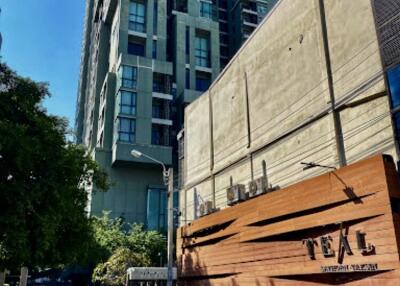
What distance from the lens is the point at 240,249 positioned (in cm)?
1828

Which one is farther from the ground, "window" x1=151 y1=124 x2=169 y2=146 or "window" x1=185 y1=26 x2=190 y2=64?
"window" x1=185 y1=26 x2=190 y2=64

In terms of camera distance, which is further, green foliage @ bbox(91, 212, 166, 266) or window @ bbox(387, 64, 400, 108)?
green foliage @ bbox(91, 212, 166, 266)

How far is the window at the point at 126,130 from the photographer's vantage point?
45.1m

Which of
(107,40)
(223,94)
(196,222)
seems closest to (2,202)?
(196,222)

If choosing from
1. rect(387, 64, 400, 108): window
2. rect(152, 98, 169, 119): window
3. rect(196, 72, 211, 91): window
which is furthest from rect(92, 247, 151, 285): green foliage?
rect(196, 72, 211, 91): window

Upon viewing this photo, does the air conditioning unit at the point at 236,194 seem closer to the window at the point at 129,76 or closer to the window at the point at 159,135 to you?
the window at the point at 159,135

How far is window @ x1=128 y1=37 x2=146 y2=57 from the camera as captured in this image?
51.2 metres

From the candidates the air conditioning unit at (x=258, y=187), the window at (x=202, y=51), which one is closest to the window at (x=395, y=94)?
the air conditioning unit at (x=258, y=187)

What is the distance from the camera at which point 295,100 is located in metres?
17.5

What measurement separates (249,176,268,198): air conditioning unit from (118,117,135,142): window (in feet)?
92.1

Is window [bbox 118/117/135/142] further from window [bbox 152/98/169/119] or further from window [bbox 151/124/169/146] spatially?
window [bbox 152/98/169/119]

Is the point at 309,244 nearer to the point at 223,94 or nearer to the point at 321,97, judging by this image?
the point at 321,97

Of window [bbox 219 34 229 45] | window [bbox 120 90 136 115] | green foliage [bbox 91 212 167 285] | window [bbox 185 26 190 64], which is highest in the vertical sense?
window [bbox 219 34 229 45]

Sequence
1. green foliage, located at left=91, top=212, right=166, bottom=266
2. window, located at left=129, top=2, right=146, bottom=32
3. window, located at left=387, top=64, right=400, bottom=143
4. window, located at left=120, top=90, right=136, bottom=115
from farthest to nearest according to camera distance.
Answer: window, located at left=129, top=2, right=146, bottom=32
window, located at left=120, top=90, right=136, bottom=115
green foliage, located at left=91, top=212, right=166, bottom=266
window, located at left=387, top=64, right=400, bottom=143
